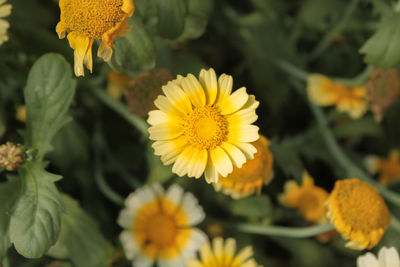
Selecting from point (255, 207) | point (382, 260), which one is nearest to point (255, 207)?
point (255, 207)

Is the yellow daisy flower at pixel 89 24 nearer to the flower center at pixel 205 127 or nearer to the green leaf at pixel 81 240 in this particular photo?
the flower center at pixel 205 127

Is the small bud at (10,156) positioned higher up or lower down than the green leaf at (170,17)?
lower down

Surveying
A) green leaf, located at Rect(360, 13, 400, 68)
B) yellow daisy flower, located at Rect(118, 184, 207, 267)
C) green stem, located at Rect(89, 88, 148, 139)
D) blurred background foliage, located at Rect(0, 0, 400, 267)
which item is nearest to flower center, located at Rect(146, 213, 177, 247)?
yellow daisy flower, located at Rect(118, 184, 207, 267)

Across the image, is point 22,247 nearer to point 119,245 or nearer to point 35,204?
point 35,204

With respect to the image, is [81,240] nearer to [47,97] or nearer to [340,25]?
[47,97]

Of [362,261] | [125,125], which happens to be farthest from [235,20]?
[362,261]

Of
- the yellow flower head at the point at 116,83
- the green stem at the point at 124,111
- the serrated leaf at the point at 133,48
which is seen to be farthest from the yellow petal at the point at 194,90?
the yellow flower head at the point at 116,83
